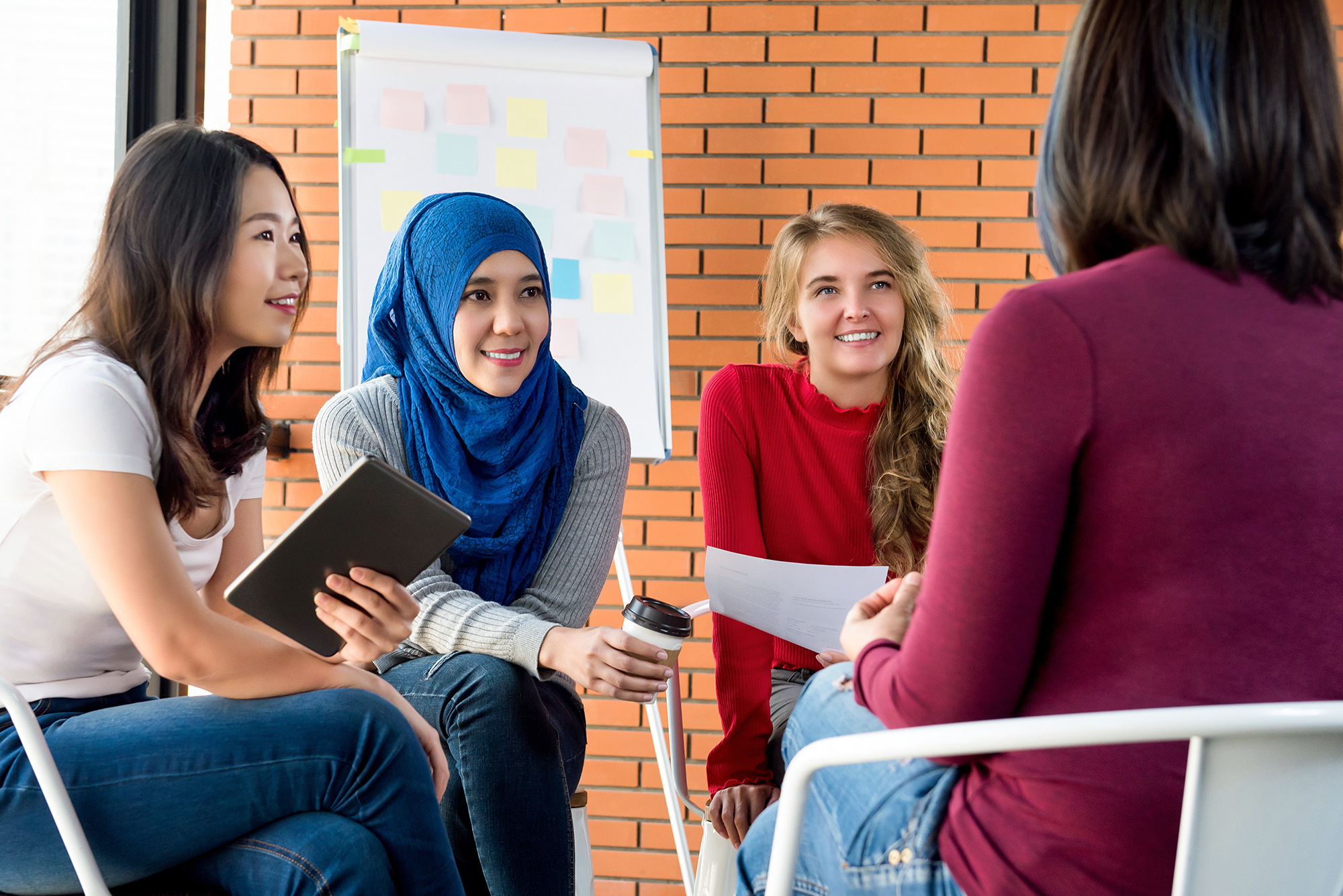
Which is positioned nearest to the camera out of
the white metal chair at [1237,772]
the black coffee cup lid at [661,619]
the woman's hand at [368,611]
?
the white metal chair at [1237,772]

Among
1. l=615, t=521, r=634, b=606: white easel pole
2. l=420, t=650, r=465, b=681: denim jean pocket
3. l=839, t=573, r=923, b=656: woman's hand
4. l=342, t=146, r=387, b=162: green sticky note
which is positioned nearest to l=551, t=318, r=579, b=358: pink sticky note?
l=615, t=521, r=634, b=606: white easel pole

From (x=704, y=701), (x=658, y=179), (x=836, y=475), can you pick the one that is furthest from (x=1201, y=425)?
(x=704, y=701)

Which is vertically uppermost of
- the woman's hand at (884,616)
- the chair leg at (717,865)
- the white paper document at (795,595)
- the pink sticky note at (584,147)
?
the pink sticky note at (584,147)

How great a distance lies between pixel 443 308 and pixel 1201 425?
4.33 ft

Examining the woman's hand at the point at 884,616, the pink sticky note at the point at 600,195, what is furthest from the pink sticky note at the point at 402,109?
the woman's hand at the point at 884,616

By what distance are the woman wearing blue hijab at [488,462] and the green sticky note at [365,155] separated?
1.97 ft

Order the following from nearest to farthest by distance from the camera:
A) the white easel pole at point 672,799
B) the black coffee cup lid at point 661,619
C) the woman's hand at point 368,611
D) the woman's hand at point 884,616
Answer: the woman's hand at point 884,616, the woman's hand at point 368,611, the black coffee cup lid at point 661,619, the white easel pole at point 672,799

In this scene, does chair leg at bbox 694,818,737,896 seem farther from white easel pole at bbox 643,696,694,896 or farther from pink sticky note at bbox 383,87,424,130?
pink sticky note at bbox 383,87,424,130

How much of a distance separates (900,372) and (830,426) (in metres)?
0.19

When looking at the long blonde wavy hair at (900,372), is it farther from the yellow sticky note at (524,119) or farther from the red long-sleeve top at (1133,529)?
the red long-sleeve top at (1133,529)

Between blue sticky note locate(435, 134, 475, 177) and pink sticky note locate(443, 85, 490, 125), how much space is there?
0.13 ft

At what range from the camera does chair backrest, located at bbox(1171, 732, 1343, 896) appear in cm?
70

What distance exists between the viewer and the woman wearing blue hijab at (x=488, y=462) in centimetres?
146

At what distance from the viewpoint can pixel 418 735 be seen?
1267 millimetres
